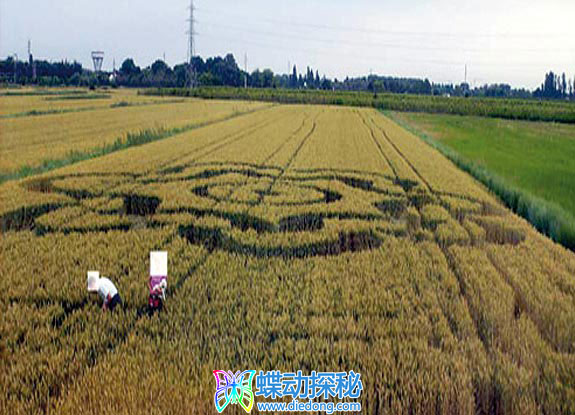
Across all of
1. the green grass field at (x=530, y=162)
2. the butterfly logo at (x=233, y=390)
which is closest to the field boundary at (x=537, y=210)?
the green grass field at (x=530, y=162)

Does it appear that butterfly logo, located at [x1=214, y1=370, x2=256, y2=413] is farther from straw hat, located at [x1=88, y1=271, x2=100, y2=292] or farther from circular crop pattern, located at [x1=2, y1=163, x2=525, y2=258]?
circular crop pattern, located at [x1=2, y1=163, x2=525, y2=258]

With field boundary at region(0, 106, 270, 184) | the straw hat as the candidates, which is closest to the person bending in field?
the straw hat

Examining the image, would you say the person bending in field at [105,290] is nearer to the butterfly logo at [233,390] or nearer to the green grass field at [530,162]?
the butterfly logo at [233,390]

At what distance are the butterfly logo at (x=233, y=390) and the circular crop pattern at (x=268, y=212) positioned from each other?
7.67ft

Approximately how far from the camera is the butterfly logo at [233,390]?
2461 mm

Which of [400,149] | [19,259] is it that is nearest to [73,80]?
[400,149]

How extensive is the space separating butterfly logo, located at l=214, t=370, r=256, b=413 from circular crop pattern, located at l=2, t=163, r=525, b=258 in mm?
2336

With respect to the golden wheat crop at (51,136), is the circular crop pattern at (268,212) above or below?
below

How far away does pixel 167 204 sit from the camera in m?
6.70

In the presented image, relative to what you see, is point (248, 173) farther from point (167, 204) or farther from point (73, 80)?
point (73, 80)

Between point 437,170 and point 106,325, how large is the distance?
31.6 feet

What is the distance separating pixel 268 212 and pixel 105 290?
3333mm

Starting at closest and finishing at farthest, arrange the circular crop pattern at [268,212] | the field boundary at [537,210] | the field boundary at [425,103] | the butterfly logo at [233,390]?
the butterfly logo at [233,390] < the circular crop pattern at [268,212] < the field boundary at [537,210] < the field boundary at [425,103]

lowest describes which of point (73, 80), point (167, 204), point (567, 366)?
point (567, 366)
